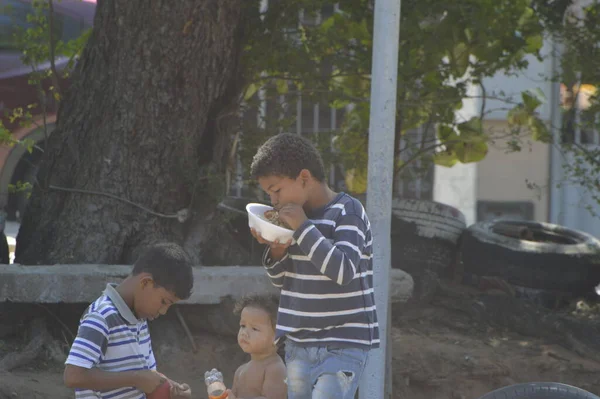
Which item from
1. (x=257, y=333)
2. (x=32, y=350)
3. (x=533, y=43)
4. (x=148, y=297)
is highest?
(x=533, y=43)

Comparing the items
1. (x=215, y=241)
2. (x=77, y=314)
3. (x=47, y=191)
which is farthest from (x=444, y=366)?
(x=47, y=191)

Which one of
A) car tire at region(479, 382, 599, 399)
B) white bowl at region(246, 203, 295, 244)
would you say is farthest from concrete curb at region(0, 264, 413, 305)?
white bowl at region(246, 203, 295, 244)

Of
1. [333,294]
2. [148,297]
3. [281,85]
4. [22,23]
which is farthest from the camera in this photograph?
[22,23]

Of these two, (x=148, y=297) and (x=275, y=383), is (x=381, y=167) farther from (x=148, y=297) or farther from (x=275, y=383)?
(x=148, y=297)

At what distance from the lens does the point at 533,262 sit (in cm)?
788

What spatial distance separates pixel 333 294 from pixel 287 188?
41 centimetres

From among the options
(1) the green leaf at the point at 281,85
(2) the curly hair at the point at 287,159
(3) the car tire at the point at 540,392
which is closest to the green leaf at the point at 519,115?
(1) the green leaf at the point at 281,85

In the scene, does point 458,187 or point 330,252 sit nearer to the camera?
point 330,252

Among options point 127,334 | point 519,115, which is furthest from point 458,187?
point 127,334

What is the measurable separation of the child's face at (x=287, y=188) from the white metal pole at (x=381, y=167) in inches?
39.3

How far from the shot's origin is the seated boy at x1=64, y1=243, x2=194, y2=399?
3.43 m

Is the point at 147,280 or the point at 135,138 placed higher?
the point at 135,138

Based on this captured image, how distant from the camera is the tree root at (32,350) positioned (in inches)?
216

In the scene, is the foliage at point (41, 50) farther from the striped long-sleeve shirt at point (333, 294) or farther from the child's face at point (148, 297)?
the striped long-sleeve shirt at point (333, 294)
